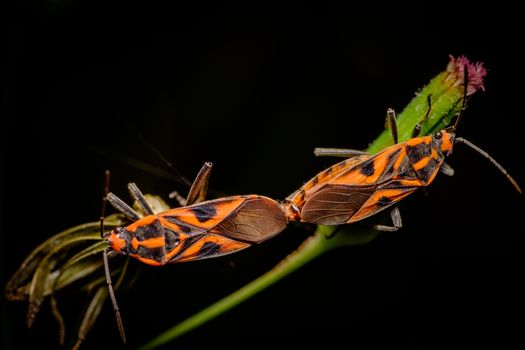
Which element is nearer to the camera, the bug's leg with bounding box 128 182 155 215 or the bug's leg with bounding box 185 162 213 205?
the bug's leg with bounding box 128 182 155 215

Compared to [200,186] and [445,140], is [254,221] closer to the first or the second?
[200,186]

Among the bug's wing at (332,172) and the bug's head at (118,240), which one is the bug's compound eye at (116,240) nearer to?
the bug's head at (118,240)

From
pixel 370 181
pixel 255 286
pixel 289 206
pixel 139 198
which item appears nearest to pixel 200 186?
pixel 139 198

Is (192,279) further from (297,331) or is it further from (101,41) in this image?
(101,41)

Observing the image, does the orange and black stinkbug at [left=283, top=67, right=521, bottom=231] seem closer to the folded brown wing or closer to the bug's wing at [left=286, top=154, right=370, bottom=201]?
the bug's wing at [left=286, top=154, right=370, bottom=201]

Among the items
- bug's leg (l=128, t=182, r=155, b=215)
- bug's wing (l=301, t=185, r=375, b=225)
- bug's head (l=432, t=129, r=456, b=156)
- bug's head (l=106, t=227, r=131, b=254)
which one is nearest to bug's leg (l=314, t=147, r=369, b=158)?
bug's wing (l=301, t=185, r=375, b=225)

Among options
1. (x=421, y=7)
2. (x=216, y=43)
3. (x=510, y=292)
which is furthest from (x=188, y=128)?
(x=510, y=292)
